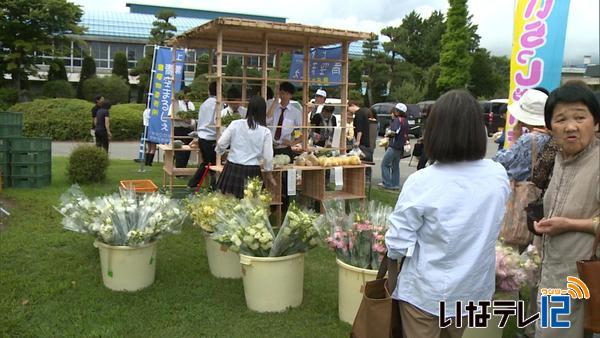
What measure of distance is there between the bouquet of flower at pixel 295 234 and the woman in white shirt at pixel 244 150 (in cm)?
157

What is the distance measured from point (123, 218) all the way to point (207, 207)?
654 mm

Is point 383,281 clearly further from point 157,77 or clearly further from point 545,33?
point 157,77

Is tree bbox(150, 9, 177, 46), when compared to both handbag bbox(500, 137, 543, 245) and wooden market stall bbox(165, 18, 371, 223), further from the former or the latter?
handbag bbox(500, 137, 543, 245)

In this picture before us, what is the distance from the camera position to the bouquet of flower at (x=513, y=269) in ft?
9.71

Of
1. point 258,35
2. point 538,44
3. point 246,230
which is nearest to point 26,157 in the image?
point 258,35

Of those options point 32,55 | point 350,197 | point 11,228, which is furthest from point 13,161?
point 32,55

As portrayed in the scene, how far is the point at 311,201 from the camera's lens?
268 inches

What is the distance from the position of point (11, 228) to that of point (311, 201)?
144 inches

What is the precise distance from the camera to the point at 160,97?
10.0 metres

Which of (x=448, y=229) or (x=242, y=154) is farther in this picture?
(x=242, y=154)

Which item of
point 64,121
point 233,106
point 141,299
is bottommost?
point 141,299

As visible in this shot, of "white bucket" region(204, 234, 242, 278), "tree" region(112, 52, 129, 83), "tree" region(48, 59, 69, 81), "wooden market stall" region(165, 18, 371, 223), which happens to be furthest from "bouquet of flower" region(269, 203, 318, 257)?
"tree" region(112, 52, 129, 83)

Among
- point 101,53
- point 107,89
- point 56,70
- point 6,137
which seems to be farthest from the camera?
point 101,53

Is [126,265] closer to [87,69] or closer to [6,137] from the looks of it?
[6,137]
